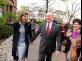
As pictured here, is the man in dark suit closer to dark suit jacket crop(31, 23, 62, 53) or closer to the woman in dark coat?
dark suit jacket crop(31, 23, 62, 53)

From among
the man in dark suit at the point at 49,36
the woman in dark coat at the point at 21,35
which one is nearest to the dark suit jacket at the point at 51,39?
the man in dark suit at the point at 49,36

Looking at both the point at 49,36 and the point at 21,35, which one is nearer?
the point at 49,36

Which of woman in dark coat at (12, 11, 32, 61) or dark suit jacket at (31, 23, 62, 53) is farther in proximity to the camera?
woman in dark coat at (12, 11, 32, 61)

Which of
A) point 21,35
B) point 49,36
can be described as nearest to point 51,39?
point 49,36

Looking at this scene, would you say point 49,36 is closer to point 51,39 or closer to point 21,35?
point 51,39

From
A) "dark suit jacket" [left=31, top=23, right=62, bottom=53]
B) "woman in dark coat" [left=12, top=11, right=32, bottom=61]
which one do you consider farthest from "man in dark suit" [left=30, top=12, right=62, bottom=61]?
"woman in dark coat" [left=12, top=11, right=32, bottom=61]

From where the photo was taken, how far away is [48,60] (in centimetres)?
336

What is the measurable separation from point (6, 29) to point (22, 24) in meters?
7.41

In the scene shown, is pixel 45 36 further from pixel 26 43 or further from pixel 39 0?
pixel 39 0

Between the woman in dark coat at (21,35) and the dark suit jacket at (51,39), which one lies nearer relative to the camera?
the dark suit jacket at (51,39)

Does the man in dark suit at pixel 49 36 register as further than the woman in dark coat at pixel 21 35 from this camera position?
No

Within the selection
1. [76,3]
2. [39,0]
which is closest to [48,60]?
[39,0]

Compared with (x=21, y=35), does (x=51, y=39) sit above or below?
below

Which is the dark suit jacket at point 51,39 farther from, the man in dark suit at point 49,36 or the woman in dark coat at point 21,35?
the woman in dark coat at point 21,35
